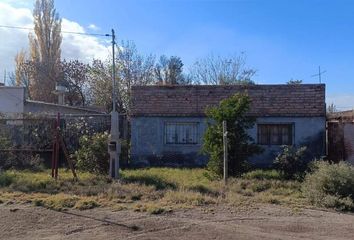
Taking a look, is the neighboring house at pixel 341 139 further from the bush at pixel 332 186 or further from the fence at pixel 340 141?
the bush at pixel 332 186

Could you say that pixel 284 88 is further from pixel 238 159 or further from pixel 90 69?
pixel 90 69

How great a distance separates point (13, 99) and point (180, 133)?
11.5 m

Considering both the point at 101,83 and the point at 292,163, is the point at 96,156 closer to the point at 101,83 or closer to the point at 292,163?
the point at 292,163

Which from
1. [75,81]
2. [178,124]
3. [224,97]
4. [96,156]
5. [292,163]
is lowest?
[292,163]

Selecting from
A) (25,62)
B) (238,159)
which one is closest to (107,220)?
(238,159)

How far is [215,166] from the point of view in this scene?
1537cm

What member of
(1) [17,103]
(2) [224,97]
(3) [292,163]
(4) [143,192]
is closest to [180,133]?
(2) [224,97]

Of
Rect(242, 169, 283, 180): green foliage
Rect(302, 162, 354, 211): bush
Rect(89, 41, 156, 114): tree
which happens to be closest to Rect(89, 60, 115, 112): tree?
Rect(89, 41, 156, 114): tree

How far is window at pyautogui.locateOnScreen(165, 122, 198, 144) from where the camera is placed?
2078cm

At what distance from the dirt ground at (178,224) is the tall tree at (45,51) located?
115 feet

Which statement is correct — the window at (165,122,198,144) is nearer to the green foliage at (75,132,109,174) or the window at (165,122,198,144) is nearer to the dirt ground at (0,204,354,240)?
the green foliage at (75,132,109,174)

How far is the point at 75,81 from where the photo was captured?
44469 millimetres

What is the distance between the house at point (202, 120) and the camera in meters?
19.8

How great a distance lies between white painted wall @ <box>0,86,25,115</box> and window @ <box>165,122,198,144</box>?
10.4 meters
